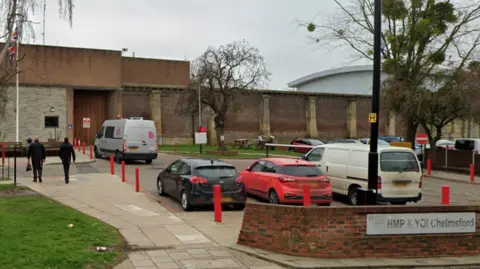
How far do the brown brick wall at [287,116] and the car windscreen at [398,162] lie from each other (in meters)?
44.4

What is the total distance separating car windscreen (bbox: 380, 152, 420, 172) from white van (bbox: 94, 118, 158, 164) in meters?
15.7

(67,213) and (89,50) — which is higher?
(89,50)

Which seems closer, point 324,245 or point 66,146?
point 324,245

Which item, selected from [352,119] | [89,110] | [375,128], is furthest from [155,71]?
[375,128]

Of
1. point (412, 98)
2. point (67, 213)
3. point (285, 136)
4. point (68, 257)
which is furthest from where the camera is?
point (285, 136)

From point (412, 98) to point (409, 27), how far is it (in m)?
4.90

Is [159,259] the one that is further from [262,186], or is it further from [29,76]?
[29,76]

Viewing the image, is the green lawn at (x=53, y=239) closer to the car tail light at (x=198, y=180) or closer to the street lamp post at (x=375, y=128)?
the car tail light at (x=198, y=180)

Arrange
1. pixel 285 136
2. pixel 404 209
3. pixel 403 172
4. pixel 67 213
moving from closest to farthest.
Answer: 1. pixel 404 209
2. pixel 67 213
3. pixel 403 172
4. pixel 285 136

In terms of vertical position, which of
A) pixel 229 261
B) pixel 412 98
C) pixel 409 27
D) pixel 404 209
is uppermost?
pixel 409 27

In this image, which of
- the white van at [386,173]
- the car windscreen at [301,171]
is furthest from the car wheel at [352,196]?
the car windscreen at [301,171]

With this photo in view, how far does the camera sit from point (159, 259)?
835 cm

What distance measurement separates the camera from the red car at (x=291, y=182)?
13.7m

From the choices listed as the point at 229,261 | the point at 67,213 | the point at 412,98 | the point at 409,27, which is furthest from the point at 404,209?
the point at 409,27
